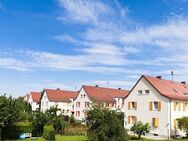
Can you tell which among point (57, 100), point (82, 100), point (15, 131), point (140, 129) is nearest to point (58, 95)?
point (57, 100)

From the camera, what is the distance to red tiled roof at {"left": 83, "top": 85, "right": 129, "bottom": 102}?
260 ft

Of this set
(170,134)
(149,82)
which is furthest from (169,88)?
(170,134)

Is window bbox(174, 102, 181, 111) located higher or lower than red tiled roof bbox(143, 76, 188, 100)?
lower

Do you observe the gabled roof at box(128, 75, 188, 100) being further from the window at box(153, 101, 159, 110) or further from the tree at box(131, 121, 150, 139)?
the tree at box(131, 121, 150, 139)

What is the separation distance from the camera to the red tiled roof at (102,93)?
7931 centimetres

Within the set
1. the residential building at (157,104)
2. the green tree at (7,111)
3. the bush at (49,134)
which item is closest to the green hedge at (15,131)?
the green tree at (7,111)

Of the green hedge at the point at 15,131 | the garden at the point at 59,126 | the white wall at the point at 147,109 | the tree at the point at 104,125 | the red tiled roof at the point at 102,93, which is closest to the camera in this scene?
the tree at the point at 104,125

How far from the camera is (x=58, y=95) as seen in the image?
303 ft

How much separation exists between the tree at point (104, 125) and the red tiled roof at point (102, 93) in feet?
134

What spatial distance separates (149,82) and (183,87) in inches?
347

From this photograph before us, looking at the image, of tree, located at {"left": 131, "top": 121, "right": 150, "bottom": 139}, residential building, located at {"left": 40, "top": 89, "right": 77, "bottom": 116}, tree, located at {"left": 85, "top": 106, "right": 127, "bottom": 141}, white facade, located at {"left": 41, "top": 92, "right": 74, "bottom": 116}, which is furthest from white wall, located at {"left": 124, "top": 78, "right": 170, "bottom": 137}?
white facade, located at {"left": 41, "top": 92, "right": 74, "bottom": 116}

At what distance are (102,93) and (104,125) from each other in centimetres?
4754

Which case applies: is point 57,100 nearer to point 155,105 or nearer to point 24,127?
point 24,127

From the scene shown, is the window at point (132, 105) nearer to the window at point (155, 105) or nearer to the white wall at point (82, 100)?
the window at point (155, 105)
